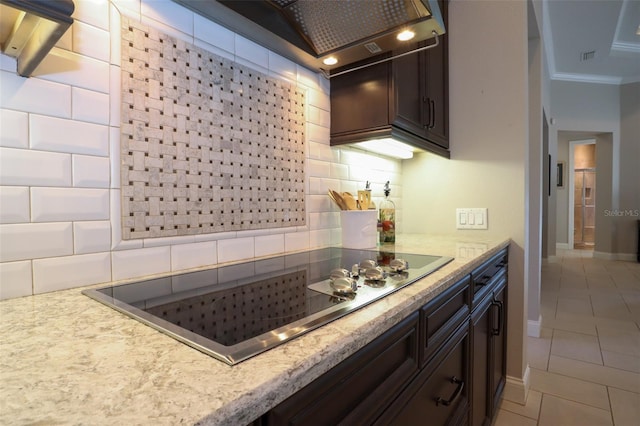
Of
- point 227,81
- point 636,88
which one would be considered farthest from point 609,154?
point 227,81

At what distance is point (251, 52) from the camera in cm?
124

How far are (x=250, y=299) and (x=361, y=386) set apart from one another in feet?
0.96

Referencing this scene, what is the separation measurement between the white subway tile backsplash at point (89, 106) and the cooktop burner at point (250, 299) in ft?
1.37

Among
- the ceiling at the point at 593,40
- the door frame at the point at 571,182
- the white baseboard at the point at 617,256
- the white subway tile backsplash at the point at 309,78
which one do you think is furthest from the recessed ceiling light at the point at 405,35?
the door frame at the point at 571,182

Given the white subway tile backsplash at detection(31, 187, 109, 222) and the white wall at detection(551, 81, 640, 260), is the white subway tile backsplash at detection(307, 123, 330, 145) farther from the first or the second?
the white wall at detection(551, 81, 640, 260)

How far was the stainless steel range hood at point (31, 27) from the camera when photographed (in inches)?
20.0

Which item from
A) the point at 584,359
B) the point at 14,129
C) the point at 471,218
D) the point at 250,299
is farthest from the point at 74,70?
the point at 584,359

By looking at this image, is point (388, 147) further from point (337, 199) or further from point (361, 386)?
point (361, 386)

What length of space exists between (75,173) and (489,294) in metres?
1.53

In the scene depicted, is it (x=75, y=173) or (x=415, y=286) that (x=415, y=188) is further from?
(x=75, y=173)

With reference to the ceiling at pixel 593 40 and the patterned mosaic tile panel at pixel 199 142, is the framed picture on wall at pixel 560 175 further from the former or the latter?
the patterned mosaic tile panel at pixel 199 142

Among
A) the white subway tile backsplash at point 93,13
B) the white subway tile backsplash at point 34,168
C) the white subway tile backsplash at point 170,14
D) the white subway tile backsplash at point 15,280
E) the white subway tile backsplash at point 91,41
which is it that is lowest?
the white subway tile backsplash at point 15,280

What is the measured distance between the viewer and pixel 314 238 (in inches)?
59.9

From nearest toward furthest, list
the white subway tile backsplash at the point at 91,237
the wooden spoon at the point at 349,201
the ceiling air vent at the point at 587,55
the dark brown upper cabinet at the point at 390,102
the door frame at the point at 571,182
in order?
the white subway tile backsplash at the point at 91,237
the dark brown upper cabinet at the point at 390,102
the wooden spoon at the point at 349,201
the ceiling air vent at the point at 587,55
the door frame at the point at 571,182
